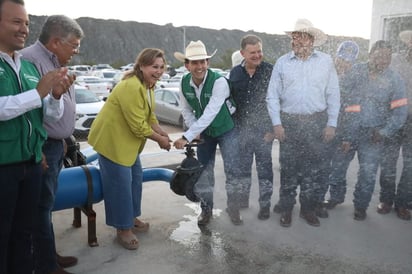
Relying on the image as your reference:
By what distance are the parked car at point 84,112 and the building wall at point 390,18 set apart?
21.7ft

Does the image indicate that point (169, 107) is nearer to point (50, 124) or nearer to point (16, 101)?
point (50, 124)

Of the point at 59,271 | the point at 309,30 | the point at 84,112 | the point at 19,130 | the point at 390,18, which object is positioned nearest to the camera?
the point at 19,130

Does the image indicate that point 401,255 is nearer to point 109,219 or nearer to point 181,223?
point 181,223

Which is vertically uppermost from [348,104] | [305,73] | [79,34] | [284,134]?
[79,34]

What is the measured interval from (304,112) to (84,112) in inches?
296

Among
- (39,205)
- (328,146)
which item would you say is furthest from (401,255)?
(39,205)

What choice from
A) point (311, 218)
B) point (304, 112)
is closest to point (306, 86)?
point (304, 112)

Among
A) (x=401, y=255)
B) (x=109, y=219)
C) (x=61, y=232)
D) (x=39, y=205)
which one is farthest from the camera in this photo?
(x=61, y=232)

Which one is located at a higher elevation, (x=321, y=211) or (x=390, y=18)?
(x=390, y=18)

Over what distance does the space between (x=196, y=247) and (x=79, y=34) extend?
1.92 metres

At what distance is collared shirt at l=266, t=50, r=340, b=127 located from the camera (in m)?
3.45

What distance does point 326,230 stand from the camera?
11.7ft

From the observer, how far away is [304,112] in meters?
3.52

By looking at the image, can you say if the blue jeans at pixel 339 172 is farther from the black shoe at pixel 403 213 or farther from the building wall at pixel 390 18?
the building wall at pixel 390 18
